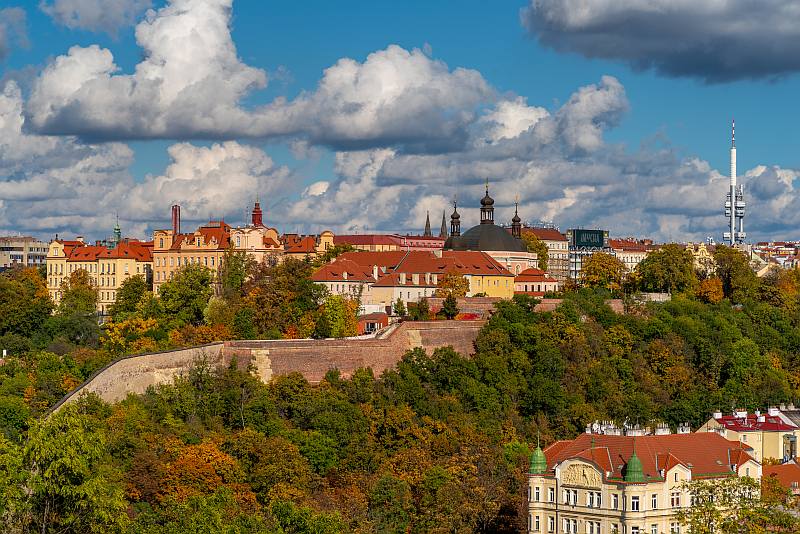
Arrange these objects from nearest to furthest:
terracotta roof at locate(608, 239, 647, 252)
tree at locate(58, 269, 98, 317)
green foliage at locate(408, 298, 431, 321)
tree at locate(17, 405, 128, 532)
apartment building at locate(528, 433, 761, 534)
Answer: tree at locate(17, 405, 128, 532)
apartment building at locate(528, 433, 761, 534)
green foliage at locate(408, 298, 431, 321)
tree at locate(58, 269, 98, 317)
terracotta roof at locate(608, 239, 647, 252)

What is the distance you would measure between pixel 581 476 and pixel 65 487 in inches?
791

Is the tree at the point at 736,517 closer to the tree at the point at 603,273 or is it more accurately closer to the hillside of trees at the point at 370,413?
the hillside of trees at the point at 370,413

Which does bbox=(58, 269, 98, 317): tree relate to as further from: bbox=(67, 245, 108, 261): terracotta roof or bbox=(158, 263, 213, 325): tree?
bbox=(158, 263, 213, 325): tree

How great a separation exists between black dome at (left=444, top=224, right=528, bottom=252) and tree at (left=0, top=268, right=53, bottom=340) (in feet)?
95.1

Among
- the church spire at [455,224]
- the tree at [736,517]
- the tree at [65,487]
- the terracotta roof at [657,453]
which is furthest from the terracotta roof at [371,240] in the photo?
Answer: the tree at [736,517]

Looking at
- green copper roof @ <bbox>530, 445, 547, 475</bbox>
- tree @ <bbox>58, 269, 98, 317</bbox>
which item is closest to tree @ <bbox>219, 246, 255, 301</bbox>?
tree @ <bbox>58, 269, 98, 317</bbox>

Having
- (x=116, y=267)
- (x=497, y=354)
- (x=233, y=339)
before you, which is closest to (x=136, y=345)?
(x=233, y=339)

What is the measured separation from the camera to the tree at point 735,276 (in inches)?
4144

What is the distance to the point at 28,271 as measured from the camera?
116375 millimetres

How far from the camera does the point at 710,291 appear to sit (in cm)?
10356

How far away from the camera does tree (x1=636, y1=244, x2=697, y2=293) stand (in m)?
104

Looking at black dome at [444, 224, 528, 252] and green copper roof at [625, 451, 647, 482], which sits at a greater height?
black dome at [444, 224, 528, 252]

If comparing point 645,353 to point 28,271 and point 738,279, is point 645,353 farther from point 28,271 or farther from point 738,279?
point 28,271

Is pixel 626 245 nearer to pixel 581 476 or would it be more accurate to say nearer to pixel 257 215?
pixel 257 215
